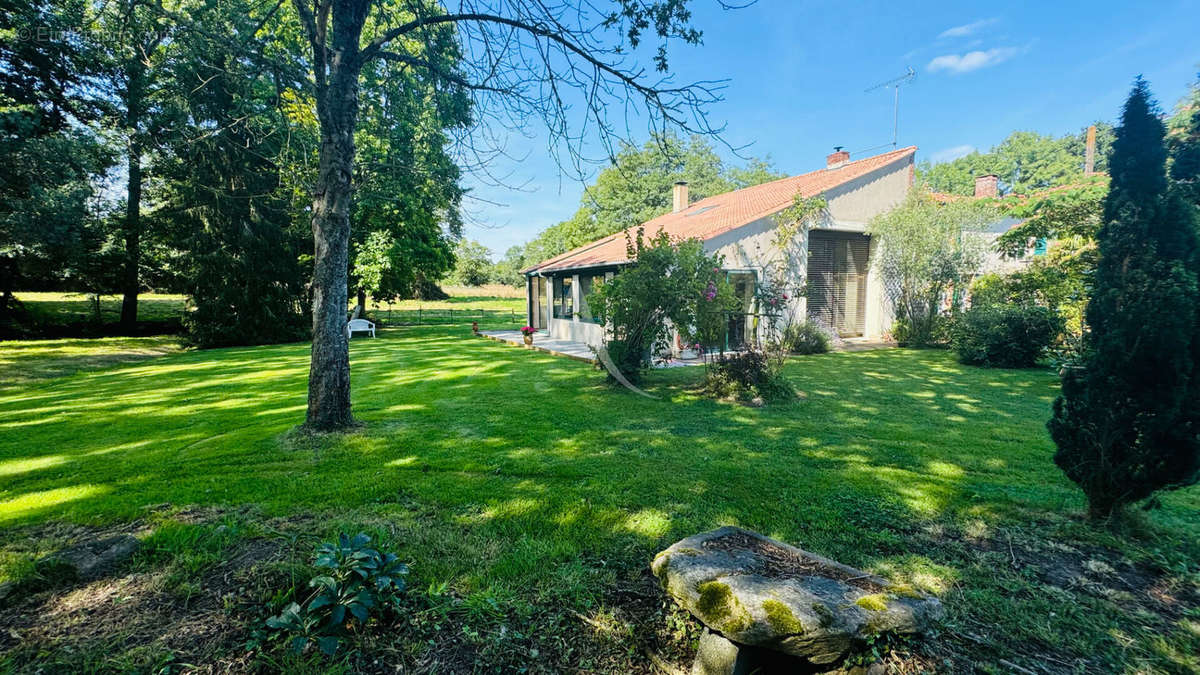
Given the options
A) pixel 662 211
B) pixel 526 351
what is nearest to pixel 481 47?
pixel 526 351

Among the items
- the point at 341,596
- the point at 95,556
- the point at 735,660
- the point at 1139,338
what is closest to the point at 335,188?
the point at 95,556

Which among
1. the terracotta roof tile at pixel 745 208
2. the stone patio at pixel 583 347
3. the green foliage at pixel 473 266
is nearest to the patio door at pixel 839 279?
the stone patio at pixel 583 347

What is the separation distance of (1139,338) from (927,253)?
13123 mm

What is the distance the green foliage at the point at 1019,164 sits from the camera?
144 ft

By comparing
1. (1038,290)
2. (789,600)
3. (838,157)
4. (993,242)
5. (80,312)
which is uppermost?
(838,157)

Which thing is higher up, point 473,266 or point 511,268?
point 511,268

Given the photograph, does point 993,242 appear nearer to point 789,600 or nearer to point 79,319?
point 789,600

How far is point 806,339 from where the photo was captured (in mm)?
13023

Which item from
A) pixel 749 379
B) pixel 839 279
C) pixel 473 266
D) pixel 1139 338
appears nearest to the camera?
pixel 1139 338

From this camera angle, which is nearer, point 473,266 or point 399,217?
point 399,217

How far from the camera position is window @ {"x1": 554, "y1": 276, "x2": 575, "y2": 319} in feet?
54.1

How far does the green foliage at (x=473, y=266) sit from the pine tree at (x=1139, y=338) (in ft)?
201

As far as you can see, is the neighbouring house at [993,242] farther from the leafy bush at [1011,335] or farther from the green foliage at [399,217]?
the green foliage at [399,217]

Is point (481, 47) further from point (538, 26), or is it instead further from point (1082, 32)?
point (1082, 32)
